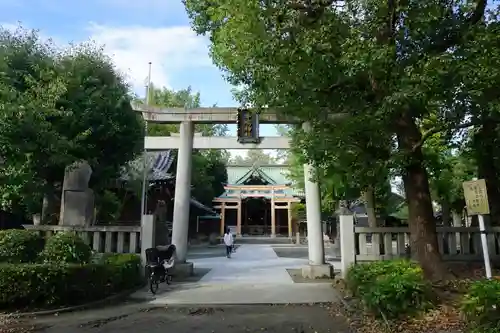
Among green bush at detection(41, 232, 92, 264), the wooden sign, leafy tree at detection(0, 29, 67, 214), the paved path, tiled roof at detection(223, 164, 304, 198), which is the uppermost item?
tiled roof at detection(223, 164, 304, 198)

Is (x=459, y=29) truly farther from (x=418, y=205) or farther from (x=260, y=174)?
(x=260, y=174)

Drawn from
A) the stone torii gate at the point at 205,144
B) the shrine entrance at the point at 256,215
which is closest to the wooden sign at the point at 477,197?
the stone torii gate at the point at 205,144

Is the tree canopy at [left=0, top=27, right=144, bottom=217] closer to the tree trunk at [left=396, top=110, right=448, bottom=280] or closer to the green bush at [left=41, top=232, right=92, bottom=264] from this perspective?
the green bush at [left=41, top=232, right=92, bottom=264]

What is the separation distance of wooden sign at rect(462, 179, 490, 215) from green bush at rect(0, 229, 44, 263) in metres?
8.95

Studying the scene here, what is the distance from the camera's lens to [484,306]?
5.63m

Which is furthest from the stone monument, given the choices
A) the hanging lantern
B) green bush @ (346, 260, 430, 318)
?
green bush @ (346, 260, 430, 318)

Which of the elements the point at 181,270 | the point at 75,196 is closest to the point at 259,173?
the point at 181,270

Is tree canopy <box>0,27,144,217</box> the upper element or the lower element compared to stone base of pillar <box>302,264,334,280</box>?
upper

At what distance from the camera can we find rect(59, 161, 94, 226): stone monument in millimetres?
12500

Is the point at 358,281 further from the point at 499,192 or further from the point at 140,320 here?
the point at 499,192

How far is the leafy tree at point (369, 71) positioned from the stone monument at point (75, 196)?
6138 millimetres

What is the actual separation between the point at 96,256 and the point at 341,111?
719 centimetres

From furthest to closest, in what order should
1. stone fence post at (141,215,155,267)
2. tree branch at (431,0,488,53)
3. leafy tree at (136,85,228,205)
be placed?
leafy tree at (136,85,228,205) → stone fence post at (141,215,155,267) → tree branch at (431,0,488,53)

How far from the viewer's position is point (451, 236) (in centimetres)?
1112
